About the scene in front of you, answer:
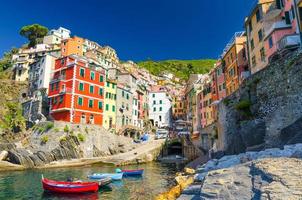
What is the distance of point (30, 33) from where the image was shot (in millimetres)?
113125

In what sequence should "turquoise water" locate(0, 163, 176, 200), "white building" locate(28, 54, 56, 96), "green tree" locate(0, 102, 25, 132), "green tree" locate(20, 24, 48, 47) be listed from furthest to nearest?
1. "green tree" locate(20, 24, 48, 47)
2. "white building" locate(28, 54, 56, 96)
3. "green tree" locate(0, 102, 25, 132)
4. "turquoise water" locate(0, 163, 176, 200)

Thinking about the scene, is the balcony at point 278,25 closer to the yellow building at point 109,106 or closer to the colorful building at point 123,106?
the yellow building at point 109,106

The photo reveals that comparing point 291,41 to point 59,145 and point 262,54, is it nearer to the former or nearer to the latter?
point 262,54

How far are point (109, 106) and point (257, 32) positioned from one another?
143 ft

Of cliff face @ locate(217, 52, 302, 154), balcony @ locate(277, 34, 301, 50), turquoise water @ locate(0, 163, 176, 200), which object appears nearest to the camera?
cliff face @ locate(217, 52, 302, 154)

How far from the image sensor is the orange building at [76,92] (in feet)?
188

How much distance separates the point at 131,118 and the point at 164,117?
30675mm

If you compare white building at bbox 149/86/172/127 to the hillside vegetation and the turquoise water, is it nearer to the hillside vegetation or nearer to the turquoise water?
the hillside vegetation

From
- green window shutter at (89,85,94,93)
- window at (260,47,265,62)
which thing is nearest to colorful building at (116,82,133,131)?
green window shutter at (89,85,94,93)

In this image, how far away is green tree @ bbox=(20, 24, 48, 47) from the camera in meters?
112

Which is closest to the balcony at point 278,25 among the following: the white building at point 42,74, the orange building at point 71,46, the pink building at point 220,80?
the pink building at point 220,80

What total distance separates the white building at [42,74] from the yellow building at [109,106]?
16.2m

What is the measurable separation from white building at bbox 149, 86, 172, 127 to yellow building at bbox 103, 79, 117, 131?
36.8m

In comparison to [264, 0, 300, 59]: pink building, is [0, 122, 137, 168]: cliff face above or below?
below
